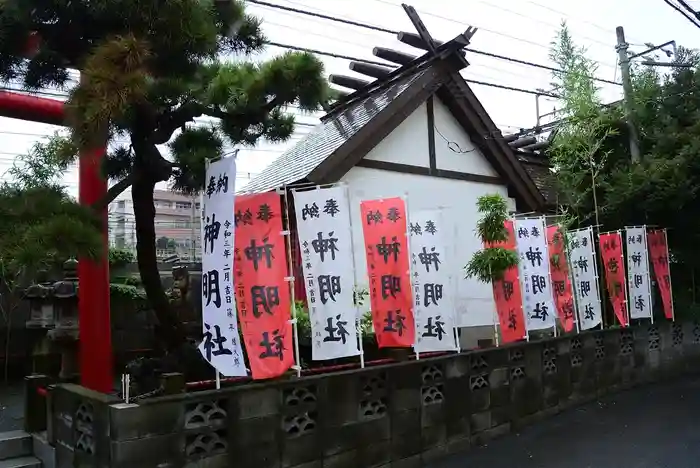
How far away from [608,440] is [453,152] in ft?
20.0

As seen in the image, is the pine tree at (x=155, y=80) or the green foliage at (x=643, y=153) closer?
the pine tree at (x=155, y=80)

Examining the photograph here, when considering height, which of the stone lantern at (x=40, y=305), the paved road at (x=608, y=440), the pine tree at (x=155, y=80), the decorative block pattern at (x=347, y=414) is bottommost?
the paved road at (x=608, y=440)

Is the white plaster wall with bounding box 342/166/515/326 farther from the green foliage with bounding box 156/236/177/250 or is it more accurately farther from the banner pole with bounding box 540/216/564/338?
the green foliage with bounding box 156/236/177/250

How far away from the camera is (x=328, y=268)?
633cm

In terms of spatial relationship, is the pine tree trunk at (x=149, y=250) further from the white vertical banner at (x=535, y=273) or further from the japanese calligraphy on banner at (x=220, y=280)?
the white vertical banner at (x=535, y=273)

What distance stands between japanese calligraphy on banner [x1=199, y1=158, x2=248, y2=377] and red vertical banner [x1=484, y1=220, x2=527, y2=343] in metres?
4.45

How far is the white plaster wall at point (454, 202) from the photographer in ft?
34.0

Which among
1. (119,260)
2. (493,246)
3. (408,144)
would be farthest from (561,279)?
(119,260)

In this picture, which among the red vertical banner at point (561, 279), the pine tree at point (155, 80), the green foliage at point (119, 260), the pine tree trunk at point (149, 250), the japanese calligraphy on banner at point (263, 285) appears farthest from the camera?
the green foliage at point (119, 260)

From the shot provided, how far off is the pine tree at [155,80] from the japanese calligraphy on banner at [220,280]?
1.72 ft

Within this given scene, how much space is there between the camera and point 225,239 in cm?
555

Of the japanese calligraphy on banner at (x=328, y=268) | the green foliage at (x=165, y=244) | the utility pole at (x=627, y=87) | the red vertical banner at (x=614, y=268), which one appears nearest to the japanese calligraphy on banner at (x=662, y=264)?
the red vertical banner at (x=614, y=268)

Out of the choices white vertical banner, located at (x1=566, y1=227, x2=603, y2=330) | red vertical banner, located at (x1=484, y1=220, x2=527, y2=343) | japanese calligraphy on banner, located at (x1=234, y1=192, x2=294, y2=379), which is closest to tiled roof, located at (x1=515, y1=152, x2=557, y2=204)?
white vertical banner, located at (x1=566, y1=227, x2=603, y2=330)

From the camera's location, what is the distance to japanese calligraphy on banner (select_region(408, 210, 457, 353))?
7.25m
